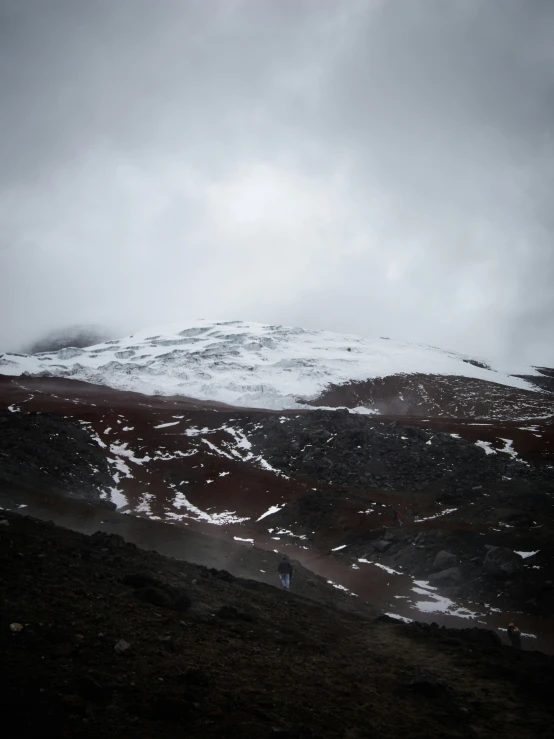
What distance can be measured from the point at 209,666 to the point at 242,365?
5138 inches

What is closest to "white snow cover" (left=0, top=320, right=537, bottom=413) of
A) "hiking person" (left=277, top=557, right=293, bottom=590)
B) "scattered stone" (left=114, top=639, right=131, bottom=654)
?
"hiking person" (left=277, top=557, right=293, bottom=590)

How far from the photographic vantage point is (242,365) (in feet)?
456

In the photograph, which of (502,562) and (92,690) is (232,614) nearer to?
(92,690)

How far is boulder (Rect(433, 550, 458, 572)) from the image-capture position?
25969mm

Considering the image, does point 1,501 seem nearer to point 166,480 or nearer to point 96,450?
point 166,480

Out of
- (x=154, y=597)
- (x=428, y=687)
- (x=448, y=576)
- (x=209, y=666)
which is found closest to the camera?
(x=209, y=666)

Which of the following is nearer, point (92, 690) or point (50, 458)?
point (92, 690)

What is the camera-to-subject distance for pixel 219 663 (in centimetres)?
924

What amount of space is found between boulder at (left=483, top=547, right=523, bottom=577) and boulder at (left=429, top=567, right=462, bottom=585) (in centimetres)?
155

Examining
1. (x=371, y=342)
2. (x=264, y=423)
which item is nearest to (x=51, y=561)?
(x=264, y=423)

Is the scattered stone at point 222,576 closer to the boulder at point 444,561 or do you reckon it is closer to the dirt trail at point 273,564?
the dirt trail at point 273,564

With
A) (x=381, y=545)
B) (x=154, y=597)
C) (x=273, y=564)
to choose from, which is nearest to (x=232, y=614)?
(x=154, y=597)

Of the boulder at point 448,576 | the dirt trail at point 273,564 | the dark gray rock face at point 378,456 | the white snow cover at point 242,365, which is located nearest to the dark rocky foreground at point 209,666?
Result: the dirt trail at point 273,564

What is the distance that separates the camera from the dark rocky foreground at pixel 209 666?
665 centimetres
